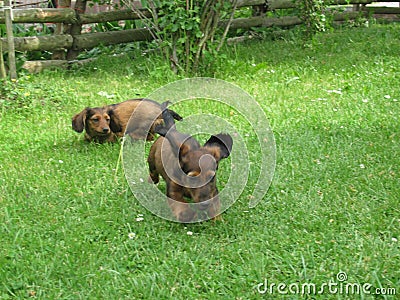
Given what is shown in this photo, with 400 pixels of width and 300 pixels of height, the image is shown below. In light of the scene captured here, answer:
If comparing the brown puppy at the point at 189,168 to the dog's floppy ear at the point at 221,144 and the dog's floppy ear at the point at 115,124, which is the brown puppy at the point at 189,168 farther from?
the dog's floppy ear at the point at 115,124

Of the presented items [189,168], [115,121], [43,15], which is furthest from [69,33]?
[189,168]

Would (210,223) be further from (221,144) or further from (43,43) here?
(43,43)

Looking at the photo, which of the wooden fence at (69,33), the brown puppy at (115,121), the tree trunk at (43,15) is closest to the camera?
the brown puppy at (115,121)

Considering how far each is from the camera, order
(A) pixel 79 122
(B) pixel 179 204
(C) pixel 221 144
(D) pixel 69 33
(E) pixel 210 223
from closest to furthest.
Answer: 1. (C) pixel 221 144
2. (B) pixel 179 204
3. (E) pixel 210 223
4. (A) pixel 79 122
5. (D) pixel 69 33

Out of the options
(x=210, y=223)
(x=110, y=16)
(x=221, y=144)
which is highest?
(x=221, y=144)

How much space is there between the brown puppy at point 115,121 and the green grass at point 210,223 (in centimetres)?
21

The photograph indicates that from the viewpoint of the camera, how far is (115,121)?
6.33 m

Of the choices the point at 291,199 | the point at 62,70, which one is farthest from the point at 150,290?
the point at 62,70

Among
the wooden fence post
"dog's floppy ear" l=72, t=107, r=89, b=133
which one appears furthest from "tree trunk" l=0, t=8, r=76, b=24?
"dog's floppy ear" l=72, t=107, r=89, b=133

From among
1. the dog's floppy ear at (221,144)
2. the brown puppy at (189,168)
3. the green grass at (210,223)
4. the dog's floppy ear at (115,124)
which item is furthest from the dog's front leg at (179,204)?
the dog's floppy ear at (115,124)

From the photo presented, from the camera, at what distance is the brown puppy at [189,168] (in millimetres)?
3877

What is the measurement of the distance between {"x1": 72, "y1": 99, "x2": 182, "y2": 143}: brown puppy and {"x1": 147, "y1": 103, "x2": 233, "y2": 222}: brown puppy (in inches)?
70.5

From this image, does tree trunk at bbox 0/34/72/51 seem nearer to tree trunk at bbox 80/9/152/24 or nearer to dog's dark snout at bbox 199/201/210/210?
tree trunk at bbox 80/9/152/24

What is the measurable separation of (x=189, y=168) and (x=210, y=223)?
0.60m
